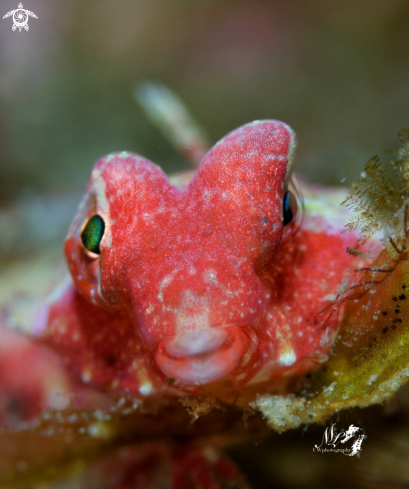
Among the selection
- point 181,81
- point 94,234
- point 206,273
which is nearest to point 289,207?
point 206,273

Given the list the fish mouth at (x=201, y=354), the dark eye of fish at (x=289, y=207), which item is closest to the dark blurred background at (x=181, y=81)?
the dark eye of fish at (x=289, y=207)

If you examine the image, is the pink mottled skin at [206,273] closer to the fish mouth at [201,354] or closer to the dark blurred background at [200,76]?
the fish mouth at [201,354]

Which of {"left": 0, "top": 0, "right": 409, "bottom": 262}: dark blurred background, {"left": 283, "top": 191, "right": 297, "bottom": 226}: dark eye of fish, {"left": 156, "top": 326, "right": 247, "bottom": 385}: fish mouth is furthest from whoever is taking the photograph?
{"left": 0, "top": 0, "right": 409, "bottom": 262}: dark blurred background

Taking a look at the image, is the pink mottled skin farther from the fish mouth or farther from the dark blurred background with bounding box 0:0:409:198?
the dark blurred background with bounding box 0:0:409:198

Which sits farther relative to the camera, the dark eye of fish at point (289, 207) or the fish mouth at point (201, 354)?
the dark eye of fish at point (289, 207)

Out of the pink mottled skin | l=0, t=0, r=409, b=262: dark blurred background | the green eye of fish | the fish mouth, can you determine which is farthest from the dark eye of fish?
l=0, t=0, r=409, b=262: dark blurred background

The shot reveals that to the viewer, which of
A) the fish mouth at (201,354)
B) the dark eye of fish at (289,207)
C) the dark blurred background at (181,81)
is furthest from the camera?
the dark blurred background at (181,81)

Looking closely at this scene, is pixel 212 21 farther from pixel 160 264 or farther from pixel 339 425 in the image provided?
pixel 339 425
